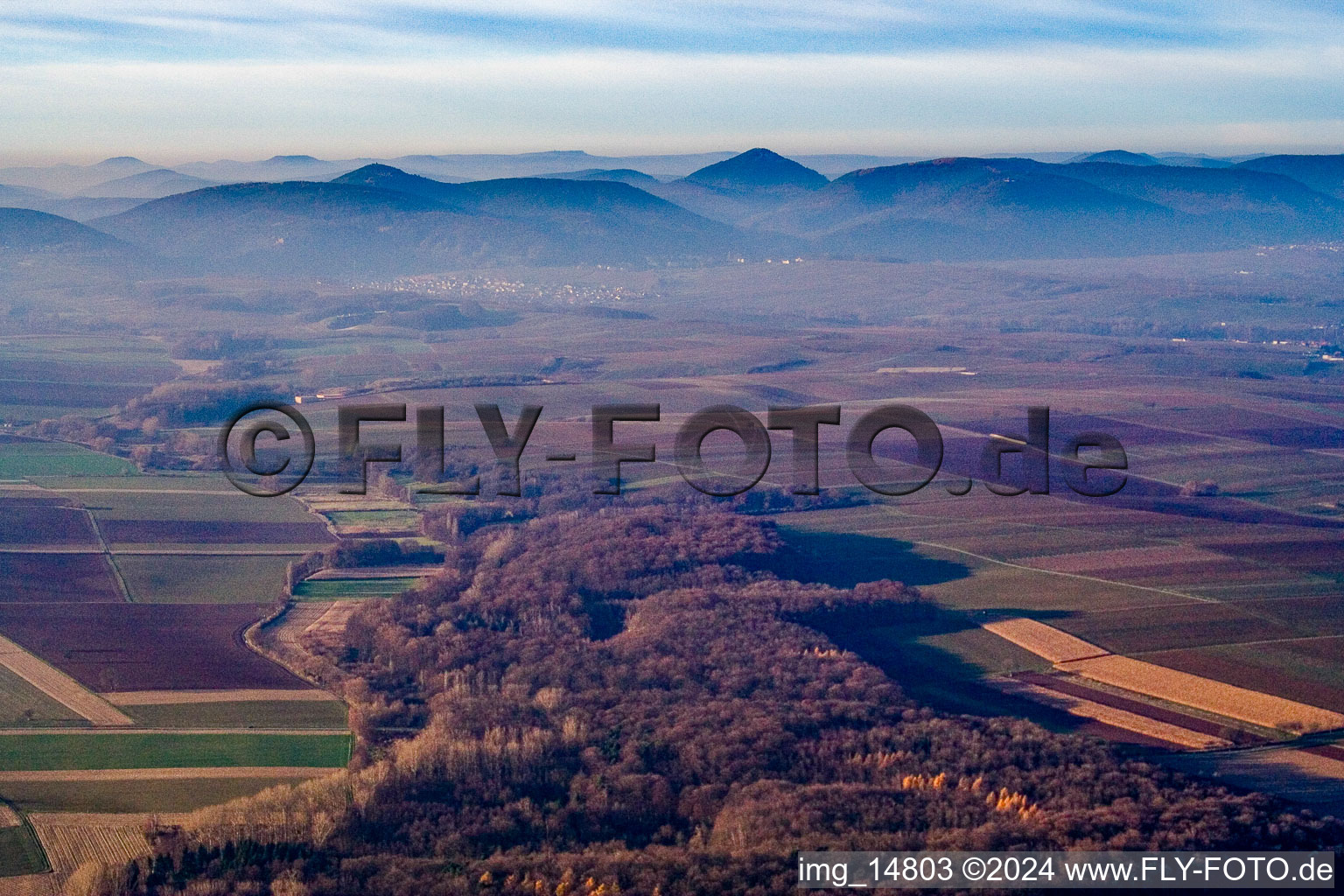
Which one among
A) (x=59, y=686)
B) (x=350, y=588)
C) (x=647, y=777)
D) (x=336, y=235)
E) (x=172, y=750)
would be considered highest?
(x=336, y=235)

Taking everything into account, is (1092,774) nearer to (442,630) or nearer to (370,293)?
(442,630)

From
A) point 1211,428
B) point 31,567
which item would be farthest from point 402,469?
point 1211,428

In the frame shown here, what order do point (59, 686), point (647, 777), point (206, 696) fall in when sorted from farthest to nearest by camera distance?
point (59, 686) → point (206, 696) → point (647, 777)

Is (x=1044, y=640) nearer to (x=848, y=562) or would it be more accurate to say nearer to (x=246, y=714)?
(x=848, y=562)

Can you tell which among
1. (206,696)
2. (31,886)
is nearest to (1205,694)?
(206,696)

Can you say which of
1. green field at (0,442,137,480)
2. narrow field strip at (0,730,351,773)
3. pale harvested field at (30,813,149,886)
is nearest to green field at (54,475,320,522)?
green field at (0,442,137,480)
